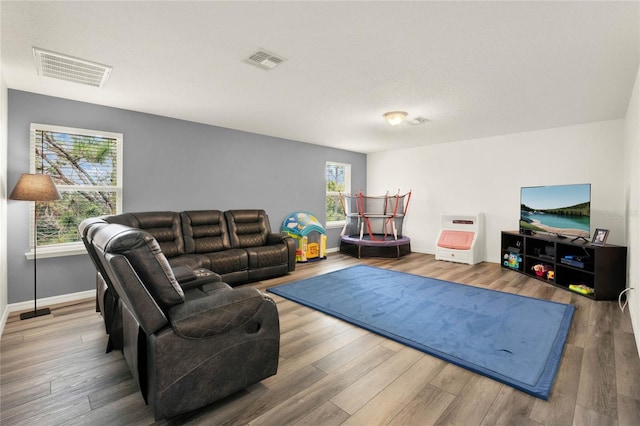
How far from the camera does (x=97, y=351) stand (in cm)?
238

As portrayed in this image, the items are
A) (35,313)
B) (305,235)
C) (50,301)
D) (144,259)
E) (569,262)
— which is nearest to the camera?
(144,259)

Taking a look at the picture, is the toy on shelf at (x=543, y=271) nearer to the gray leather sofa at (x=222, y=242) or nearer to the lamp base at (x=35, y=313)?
the gray leather sofa at (x=222, y=242)

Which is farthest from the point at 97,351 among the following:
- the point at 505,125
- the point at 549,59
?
the point at 505,125

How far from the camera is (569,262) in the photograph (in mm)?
3939

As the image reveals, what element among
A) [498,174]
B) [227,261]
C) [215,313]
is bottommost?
[227,261]

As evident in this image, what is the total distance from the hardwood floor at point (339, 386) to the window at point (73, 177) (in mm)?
1186

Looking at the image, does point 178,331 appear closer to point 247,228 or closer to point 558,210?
point 247,228

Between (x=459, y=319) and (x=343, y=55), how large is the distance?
2723 millimetres

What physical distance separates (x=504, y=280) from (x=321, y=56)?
407cm

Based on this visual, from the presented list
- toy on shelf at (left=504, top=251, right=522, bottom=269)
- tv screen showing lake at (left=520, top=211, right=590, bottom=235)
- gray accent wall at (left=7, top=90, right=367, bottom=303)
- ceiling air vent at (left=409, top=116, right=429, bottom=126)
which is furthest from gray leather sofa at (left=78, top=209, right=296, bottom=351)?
tv screen showing lake at (left=520, top=211, right=590, bottom=235)

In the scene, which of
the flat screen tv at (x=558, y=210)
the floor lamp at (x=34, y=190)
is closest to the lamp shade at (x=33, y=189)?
the floor lamp at (x=34, y=190)

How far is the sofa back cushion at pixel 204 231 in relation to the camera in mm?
4211

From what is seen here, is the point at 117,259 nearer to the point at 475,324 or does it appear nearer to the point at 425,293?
the point at 475,324

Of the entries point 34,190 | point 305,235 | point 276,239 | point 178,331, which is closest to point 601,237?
point 305,235
